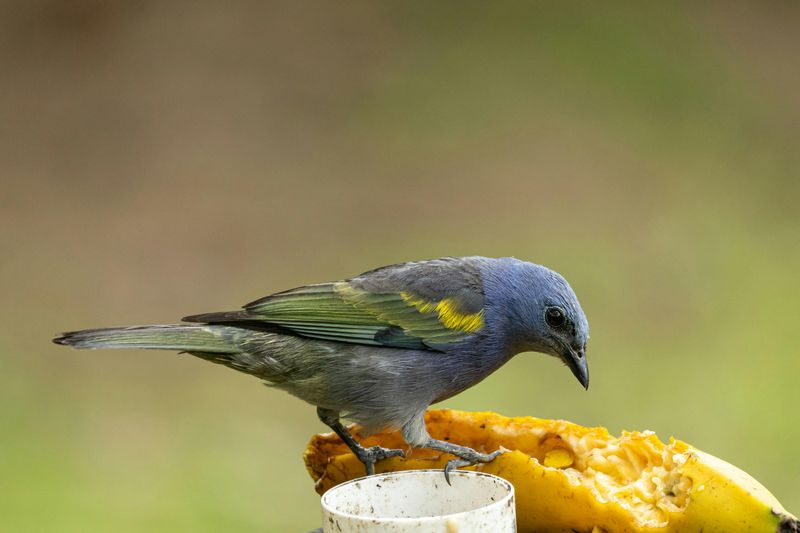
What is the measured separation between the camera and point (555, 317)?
8.98 ft

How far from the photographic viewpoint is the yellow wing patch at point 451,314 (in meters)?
2.79

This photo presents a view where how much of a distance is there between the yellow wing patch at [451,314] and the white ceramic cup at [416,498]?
2.21 ft

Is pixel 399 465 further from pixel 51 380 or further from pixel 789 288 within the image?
pixel 789 288

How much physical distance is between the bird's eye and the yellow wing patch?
18 centimetres

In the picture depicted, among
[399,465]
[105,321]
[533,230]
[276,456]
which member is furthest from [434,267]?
[533,230]

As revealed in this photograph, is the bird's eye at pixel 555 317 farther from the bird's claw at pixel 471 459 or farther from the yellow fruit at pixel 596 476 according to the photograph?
the bird's claw at pixel 471 459

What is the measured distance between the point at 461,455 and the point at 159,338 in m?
0.82

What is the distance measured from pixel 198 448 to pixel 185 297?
1196 mm

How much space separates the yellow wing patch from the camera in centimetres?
279

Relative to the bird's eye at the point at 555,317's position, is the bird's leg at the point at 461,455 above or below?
below

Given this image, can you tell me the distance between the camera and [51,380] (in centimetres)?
650

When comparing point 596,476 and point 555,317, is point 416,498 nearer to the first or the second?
point 596,476

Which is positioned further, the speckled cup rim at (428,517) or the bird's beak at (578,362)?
the bird's beak at (578,362)

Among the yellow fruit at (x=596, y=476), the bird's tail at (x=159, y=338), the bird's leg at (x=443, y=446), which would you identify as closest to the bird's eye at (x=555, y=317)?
the yellow fruit at (x=596, y=476)
